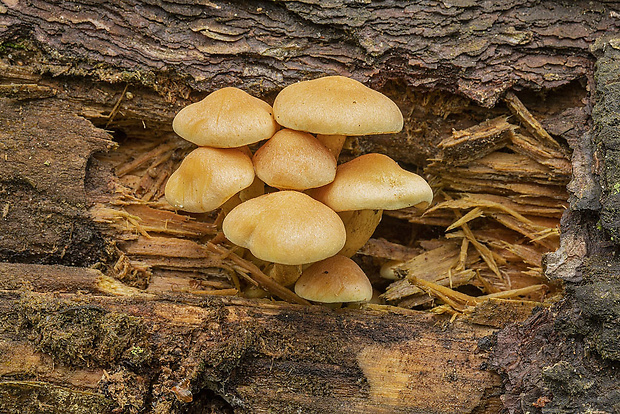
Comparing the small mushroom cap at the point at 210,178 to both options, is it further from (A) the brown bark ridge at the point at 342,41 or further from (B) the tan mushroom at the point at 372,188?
(A) the brown bark ridge at the point at 342,41

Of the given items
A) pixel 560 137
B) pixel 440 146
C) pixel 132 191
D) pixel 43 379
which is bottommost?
pixel 43 379

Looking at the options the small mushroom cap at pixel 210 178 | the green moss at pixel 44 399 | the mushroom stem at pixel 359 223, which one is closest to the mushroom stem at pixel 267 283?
the mushroom stem at pixel 359 223

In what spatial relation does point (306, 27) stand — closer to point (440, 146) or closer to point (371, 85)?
point (371, 85)

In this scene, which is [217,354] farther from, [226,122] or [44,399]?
[226,122]

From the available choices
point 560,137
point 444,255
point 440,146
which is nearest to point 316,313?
point 444,255

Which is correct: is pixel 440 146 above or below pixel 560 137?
below

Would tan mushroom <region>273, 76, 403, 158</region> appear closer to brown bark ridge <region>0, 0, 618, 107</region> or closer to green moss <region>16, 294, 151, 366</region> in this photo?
brown bark ridge <region>0, 0, 618, 107</region>
